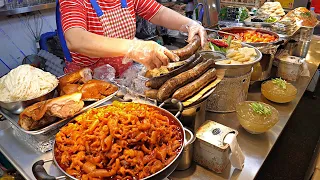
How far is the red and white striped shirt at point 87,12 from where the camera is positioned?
1.76 metres

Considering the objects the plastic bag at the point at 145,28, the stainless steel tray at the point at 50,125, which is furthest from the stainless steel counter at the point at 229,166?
the plastic bag at the point at 145,28

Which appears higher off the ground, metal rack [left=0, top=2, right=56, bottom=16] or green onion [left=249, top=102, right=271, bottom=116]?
metal rack [left=0, top=2, right=56, bottom=16]

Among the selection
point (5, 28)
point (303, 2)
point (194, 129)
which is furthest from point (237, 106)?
point (303, 2)

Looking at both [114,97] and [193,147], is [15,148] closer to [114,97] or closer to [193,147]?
[114,97]

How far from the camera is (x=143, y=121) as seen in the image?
1.25 metres

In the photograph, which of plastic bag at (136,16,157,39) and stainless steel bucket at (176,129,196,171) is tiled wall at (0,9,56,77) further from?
stainless steel bucket at (176,129,196,171)

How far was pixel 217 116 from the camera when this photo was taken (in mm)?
1951

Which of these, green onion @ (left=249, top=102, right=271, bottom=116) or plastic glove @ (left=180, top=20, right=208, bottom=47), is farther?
plastic glove @ (left=180, top=20, right=208, bottom=47)

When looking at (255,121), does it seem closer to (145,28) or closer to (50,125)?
(50,125)

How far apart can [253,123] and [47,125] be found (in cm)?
120

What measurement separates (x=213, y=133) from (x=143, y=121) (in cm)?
42

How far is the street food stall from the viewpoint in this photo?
112 centimetres

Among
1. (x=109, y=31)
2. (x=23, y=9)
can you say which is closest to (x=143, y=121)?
(x=109, y=31)

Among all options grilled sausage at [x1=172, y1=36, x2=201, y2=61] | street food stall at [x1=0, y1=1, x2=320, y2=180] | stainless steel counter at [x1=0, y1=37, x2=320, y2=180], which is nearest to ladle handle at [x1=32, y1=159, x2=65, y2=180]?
street food stall at [x1=0, y1=1, x2=320, y2=180]
